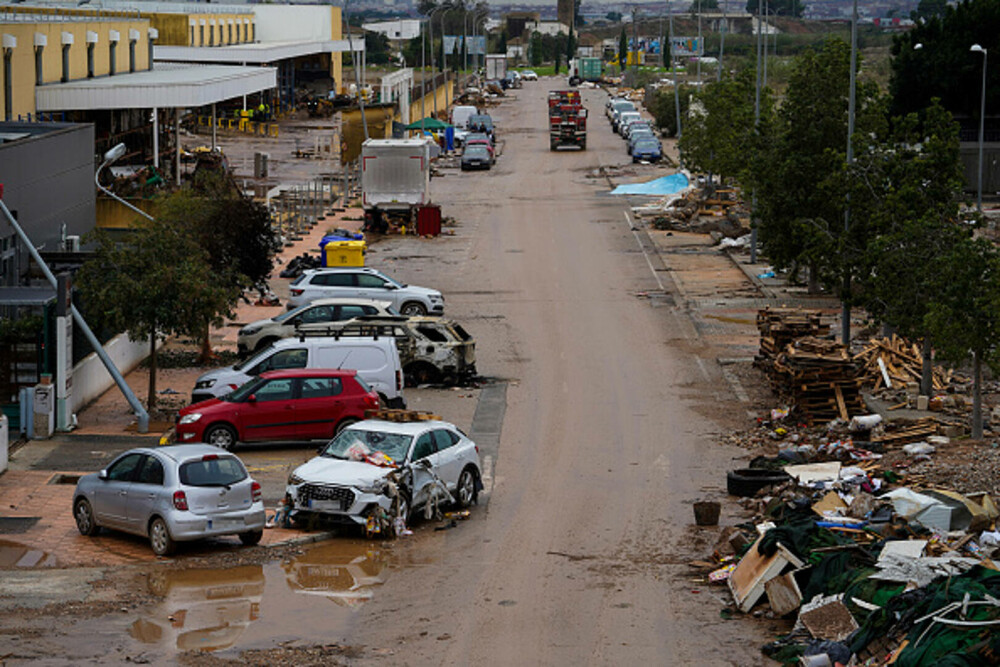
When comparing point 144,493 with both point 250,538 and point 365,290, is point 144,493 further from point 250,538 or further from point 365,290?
point 365,290

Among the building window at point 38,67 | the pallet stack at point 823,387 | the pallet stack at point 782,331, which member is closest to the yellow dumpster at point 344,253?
the building window at point 38,67

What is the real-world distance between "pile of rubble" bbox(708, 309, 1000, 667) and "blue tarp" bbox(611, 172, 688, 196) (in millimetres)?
39377

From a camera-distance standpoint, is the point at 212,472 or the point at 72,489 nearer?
the point at 212,472

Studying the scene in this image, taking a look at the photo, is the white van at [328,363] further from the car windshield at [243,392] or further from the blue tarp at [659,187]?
the blue tarp at [659,187]

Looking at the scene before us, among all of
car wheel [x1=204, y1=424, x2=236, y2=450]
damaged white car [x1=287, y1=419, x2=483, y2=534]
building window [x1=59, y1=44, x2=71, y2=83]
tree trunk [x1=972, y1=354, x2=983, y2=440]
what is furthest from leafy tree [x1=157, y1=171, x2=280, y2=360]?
building window [x1=59, y1=44, x2=71, y2=83]

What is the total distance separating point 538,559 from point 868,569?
14.6 ft

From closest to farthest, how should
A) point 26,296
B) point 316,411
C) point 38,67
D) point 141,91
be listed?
point 316,411 < point 26,296 < point 38,67 < point 141,91

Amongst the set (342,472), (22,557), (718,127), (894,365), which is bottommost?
(22,557)

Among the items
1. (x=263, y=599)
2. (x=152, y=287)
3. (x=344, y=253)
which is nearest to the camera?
(x=263, y=599)

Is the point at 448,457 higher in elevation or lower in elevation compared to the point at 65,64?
lower

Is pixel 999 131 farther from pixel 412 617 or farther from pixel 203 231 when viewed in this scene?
pixel 412 617

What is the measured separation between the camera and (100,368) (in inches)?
1101

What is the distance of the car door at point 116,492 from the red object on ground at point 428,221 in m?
34.1

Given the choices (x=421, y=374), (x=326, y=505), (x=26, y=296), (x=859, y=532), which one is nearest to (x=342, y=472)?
(x=326, y=505)
